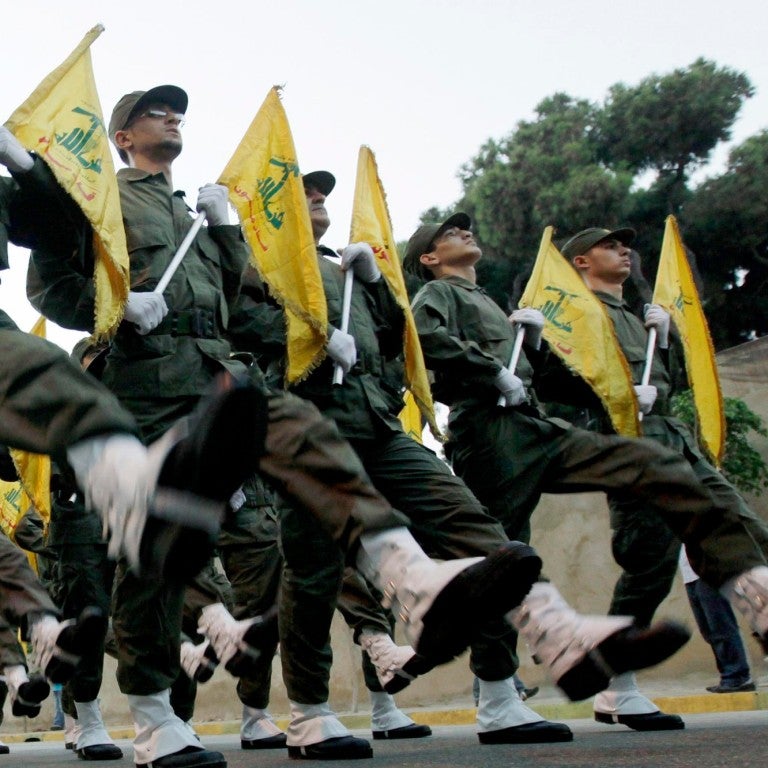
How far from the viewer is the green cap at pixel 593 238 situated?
752 cm

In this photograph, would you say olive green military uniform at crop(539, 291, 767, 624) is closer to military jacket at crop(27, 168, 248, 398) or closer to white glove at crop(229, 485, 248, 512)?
white glove at crop(229, 485, 248, 512)

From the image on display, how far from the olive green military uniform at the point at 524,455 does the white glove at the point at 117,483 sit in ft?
7.25

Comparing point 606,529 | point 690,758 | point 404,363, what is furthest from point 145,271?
point 606,529

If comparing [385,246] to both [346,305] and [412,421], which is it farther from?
[412,421]

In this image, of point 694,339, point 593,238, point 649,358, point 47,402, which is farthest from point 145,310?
point 694,339

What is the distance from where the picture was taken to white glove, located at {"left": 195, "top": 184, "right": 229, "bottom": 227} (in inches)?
213

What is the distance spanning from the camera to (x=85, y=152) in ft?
16.0

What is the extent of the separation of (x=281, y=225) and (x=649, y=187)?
674 inches

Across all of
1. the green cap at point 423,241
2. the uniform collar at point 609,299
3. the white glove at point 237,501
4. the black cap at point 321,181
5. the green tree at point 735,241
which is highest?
the green tree at point 735,241

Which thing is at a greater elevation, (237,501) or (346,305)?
(346,305)

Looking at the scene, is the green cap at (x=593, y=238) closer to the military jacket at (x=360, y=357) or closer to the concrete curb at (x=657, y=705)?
the military jacket at (x=360, y=357)

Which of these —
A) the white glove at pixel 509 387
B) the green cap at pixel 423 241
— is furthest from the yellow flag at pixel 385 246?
the green cap at pixel 423 241

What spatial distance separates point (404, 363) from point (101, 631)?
1.70m

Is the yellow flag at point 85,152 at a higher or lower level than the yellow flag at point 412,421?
higher
